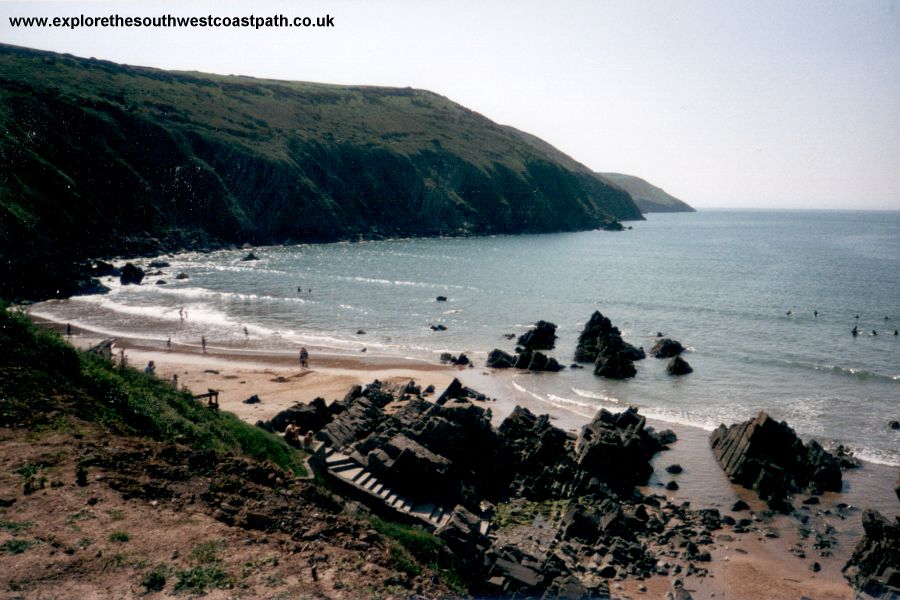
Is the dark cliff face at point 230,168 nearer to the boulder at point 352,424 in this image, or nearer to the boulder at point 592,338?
the boulder at point 352,424

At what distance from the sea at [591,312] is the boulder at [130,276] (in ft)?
4.69

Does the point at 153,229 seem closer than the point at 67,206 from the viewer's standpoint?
No

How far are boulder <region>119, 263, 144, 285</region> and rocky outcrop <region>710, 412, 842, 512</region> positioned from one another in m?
71.7

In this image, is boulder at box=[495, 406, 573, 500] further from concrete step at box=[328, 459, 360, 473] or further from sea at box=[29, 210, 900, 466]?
sea at box=[29, 210, 900, 466]

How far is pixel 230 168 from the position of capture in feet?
395

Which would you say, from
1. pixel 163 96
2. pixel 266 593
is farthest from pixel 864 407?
pixel 163 96

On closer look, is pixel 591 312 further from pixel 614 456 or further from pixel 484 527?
pixel 484 527

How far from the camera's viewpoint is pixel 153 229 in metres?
101

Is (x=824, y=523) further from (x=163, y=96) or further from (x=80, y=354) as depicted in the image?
(x=163, y=96)

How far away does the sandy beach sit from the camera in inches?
738

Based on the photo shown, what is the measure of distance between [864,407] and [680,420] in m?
11.7

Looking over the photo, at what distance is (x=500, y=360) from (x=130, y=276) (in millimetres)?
54773

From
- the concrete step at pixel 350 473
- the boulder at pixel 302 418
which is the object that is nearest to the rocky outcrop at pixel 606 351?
the boulder at pixel 302 418

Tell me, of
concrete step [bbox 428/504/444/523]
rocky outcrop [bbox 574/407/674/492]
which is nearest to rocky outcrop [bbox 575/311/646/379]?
rocky outcrop [bbox 574/407/674/492]
